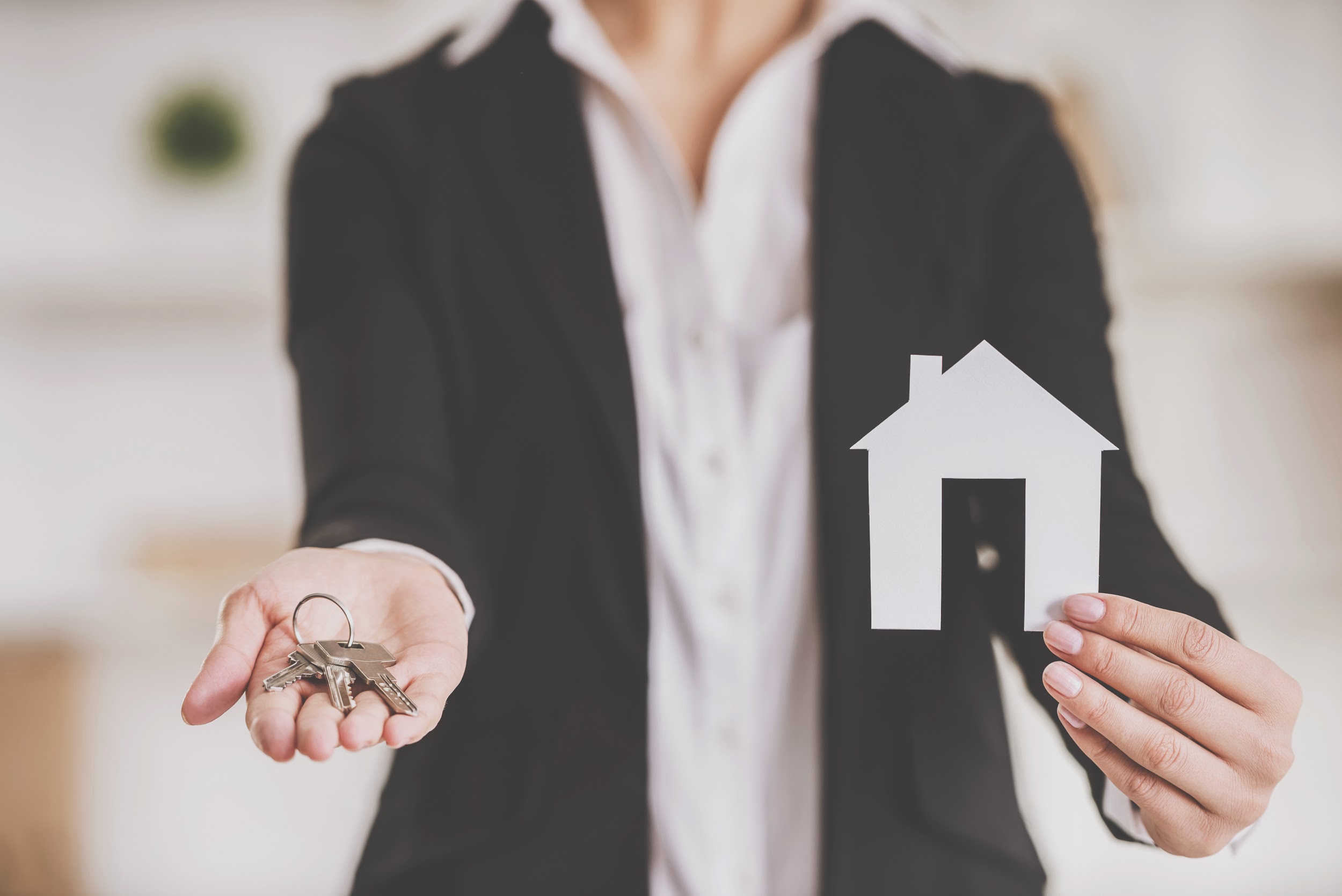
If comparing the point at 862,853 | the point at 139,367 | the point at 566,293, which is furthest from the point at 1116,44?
the point at 139,367

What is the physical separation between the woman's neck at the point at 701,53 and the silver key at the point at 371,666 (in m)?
0.56

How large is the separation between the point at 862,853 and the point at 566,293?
1.74 feet

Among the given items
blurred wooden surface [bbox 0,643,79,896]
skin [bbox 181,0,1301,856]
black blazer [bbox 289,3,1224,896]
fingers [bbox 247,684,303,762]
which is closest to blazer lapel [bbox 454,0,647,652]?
black blazer [bbox 289,3,1224,896]

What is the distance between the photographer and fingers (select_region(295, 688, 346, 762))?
43 cm

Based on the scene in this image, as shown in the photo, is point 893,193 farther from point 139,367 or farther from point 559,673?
point 139,367

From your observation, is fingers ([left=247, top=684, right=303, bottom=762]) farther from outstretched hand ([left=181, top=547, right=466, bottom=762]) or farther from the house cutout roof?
the house cutout roof

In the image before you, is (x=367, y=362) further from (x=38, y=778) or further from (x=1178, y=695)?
(x=38, y=778)

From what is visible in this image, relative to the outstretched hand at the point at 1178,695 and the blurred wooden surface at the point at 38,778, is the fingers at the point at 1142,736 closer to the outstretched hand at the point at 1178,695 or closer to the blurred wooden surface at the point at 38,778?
the outstretched hand at the point at 1178,695

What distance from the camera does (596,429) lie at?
739 mm

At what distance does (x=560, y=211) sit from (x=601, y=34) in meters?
0.21

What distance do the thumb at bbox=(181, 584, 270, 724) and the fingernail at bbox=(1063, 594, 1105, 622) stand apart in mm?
473

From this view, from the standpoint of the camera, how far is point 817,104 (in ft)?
2.67

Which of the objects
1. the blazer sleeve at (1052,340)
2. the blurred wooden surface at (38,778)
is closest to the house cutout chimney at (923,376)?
the blazer sleeve at (1052,340)

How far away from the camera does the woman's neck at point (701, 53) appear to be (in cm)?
87
